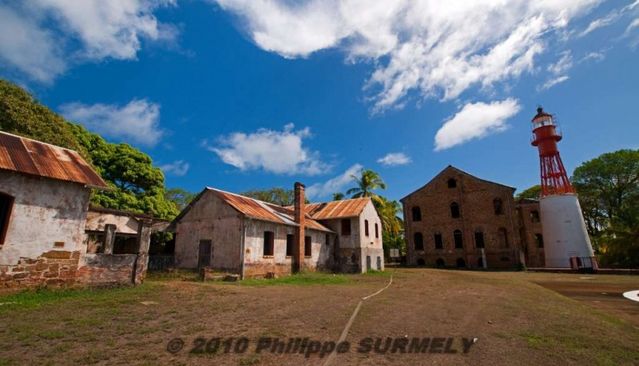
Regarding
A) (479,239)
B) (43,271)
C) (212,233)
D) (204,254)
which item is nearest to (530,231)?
(479,239)

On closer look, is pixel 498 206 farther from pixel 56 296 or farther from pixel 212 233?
pixel 56 296

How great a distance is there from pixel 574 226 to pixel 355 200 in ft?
64.0

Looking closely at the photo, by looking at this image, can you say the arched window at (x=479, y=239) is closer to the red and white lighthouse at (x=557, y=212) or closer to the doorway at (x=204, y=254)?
the red and white lighthouse at (x=557, y=212)

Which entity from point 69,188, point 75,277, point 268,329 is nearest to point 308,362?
point 268,329

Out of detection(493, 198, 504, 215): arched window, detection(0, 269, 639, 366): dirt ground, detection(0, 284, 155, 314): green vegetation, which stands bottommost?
detection(0, 269, 639, 366): dirt ground

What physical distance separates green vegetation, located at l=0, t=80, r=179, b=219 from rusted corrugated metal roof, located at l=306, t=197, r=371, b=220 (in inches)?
473

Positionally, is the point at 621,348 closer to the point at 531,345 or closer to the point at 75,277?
the point at 531,345

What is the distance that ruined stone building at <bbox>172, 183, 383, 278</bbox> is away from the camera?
52.0 ft

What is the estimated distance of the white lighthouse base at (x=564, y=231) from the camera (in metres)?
27.0

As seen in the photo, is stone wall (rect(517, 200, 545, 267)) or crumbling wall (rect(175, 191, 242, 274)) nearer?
crumbling wall (rect(175, 191, 242, 274))

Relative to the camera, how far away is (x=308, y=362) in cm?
429

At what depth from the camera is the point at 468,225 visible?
104ft

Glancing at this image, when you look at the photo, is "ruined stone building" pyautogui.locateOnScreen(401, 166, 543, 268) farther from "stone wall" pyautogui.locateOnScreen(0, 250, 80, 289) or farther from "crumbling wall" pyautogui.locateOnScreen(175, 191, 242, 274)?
"stone wall" pyautogui.locateOnScreen(0, 250, 80, 289)

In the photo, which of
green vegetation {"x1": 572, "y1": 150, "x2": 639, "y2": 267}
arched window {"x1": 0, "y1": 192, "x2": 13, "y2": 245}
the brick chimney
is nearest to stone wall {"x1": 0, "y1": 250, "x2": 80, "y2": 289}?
arched window {"x1": 0, "y1": 192, "x2": 13, "y2": 245}
